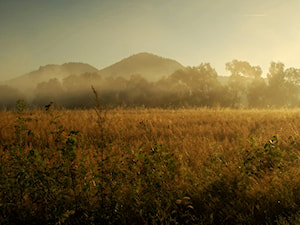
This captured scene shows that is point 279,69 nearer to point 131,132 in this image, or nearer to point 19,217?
point 131,132

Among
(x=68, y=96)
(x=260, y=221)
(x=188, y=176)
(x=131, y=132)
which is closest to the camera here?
(x=260, y=221)

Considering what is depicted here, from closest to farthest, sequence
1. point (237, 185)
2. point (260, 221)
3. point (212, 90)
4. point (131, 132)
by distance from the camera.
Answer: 1. point (260, 221)
2. point (237, 185)
3. point (131, 132)
4. point (212, 90)

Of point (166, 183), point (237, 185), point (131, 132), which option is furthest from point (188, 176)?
point (131, 132)

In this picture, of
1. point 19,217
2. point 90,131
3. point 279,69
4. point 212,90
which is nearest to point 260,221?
point 19,217

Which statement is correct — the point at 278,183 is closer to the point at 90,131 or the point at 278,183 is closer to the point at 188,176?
the point at 188,176

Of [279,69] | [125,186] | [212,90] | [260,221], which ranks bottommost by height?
[260,221]

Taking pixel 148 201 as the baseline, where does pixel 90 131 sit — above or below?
above

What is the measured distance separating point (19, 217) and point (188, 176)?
2622 millimetres

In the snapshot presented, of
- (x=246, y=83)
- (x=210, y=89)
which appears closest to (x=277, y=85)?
(x=246, y=83)

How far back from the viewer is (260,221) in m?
3.43

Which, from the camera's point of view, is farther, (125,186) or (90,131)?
(90,131)

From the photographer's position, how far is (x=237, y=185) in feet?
13.6

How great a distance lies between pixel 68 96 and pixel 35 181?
53.7m

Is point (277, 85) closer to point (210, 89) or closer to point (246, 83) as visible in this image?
point (246, 83)
